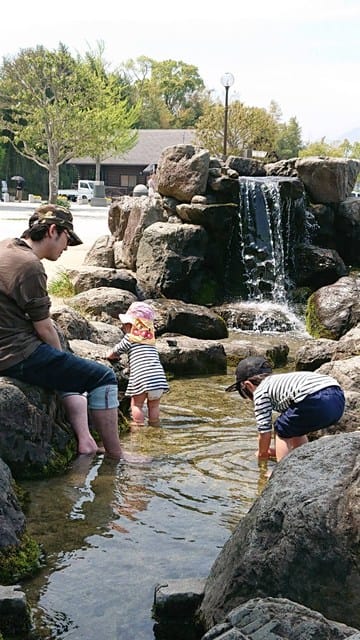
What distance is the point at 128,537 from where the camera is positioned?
4.93 m

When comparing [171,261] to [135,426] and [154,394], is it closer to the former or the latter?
[154,394]

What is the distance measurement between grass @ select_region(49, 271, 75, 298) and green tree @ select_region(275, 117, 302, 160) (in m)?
57.1

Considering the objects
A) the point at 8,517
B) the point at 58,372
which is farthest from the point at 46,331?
the point at 8,517

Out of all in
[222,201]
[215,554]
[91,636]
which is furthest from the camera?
[222,201]

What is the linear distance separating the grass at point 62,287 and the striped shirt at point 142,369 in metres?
6.77

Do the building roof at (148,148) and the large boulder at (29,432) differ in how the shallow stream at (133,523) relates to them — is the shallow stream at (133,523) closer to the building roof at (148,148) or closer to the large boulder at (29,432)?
the large boulder at (29,432)

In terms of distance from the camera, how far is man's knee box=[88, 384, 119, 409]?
6.30 meters

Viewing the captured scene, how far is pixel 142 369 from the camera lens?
8055mm

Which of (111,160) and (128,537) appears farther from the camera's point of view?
(111,160)

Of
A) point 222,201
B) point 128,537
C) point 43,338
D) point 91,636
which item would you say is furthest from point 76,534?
point 222,201

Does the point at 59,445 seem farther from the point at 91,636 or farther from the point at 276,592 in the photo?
the point at 276,592

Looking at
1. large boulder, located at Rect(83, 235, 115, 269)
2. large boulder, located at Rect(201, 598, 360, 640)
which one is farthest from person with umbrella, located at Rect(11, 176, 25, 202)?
large boulder, located at Rect(201, 598, 360, 640)

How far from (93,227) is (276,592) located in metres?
26.6

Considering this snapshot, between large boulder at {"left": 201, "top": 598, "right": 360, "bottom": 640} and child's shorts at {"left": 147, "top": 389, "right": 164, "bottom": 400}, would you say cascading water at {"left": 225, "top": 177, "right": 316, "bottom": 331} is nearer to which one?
child's shorts at {"left": 147, "top": 389, "right": 164, "bottom": 400}
